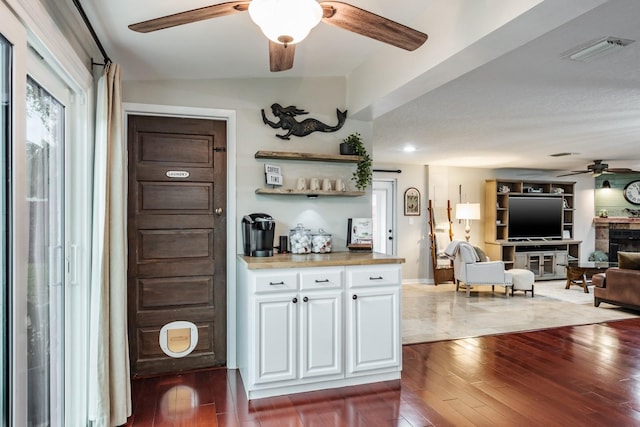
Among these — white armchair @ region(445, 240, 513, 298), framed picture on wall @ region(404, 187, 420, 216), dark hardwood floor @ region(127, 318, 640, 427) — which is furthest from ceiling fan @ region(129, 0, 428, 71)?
framed picture on wall @ region(404, 187, 420, 216)

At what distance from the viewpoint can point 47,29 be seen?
5.68 feet

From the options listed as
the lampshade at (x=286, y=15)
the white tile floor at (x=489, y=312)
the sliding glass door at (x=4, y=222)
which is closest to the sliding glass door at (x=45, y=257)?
the sliding glass door at (x=4, y=222)

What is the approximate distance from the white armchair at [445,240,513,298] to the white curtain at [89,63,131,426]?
210 inches

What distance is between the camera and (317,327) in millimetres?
2908

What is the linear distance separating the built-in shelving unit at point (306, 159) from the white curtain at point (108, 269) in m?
1.12

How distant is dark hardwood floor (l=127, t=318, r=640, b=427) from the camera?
8.43ft

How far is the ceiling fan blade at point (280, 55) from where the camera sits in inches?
77.1

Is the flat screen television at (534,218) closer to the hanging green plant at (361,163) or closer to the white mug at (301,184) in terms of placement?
the hanging green plant at (361,163)

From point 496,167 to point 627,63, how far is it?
5.73 metres

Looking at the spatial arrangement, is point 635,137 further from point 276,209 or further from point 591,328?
point 276,209

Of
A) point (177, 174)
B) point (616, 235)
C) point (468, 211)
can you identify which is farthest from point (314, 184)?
point (616, 235)

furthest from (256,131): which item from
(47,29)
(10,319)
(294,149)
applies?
(10,319)

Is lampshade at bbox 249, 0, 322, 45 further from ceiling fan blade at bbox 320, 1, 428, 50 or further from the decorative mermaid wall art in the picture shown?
the decorative mermaid wall art

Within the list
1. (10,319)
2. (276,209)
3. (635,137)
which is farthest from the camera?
(635,137)
